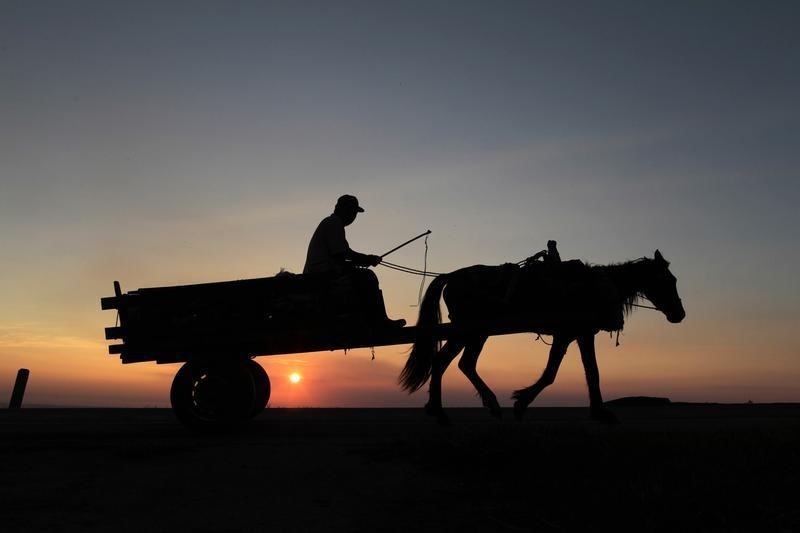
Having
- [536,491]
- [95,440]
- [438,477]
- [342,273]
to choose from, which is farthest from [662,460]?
[95,440]

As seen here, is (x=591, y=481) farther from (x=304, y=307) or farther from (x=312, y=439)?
(x=304, y=307)

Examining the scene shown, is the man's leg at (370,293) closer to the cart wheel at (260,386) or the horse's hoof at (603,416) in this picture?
the cart wheel at (260,386)

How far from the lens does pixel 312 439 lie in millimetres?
7984

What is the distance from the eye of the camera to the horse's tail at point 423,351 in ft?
32.5

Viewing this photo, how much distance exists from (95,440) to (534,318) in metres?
5.68

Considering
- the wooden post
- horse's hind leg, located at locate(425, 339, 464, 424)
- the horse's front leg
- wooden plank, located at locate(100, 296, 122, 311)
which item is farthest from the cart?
the wooden post

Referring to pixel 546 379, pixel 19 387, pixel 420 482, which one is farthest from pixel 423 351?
pixel 19 387

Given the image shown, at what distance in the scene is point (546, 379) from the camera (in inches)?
403

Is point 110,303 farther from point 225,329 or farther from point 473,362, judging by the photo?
point 473,362

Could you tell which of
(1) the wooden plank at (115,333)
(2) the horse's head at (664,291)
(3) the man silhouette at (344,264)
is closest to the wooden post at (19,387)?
(1) the wooden plank at (115,333)

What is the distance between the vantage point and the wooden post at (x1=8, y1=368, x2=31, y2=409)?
18266 millimetres

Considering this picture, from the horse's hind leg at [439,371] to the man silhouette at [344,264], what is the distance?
113 centimetres

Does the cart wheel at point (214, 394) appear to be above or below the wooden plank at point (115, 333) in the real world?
below

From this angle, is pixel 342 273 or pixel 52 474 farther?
pixel 342 273
